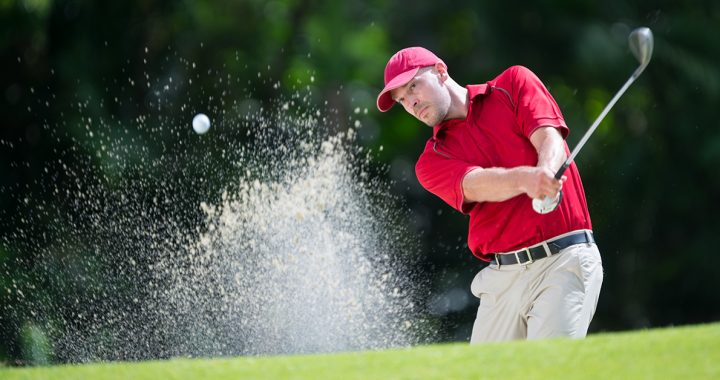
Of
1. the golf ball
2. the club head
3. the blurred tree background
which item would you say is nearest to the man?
Answer: the club head

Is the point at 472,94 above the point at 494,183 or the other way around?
above

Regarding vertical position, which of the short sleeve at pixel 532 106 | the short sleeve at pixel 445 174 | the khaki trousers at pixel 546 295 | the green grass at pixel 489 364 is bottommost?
the green grass at pixel 489 364

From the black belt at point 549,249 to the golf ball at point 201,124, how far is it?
25.0 ft

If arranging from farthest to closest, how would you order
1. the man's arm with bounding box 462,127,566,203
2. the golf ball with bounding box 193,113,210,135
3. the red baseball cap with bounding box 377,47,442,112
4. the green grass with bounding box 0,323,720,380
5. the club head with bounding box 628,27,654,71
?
the golf ball with bounding box 193,113,210,135 < the club head with bounding box 628,27,654,71 < the red baseball cap with bounding box 377,47,442,112 < the man's arm with bounding box 462,127,566,203 < the green grass with bounding box 0,323,720,380

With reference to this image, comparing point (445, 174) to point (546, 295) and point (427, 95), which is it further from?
point (546, 295)

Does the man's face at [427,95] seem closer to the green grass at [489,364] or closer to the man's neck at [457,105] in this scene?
the man's neck at [457,105]

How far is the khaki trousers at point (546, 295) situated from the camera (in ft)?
12.5

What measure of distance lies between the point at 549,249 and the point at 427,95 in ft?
2.33

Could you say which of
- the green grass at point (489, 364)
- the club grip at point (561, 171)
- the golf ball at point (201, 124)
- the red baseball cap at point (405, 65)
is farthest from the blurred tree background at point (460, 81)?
the green grass at point (489, 364)

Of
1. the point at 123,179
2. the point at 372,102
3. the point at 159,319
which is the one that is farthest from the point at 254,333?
the point at 372,102

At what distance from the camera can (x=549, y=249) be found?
385cm

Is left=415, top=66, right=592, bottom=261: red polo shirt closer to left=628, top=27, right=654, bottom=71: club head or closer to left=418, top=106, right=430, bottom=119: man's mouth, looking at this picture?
left=418, top=106, right=430, bottom=119: man's mouth

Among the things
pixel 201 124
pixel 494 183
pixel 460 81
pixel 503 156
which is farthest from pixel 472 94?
pixel 460 81

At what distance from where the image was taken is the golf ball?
11289mm
